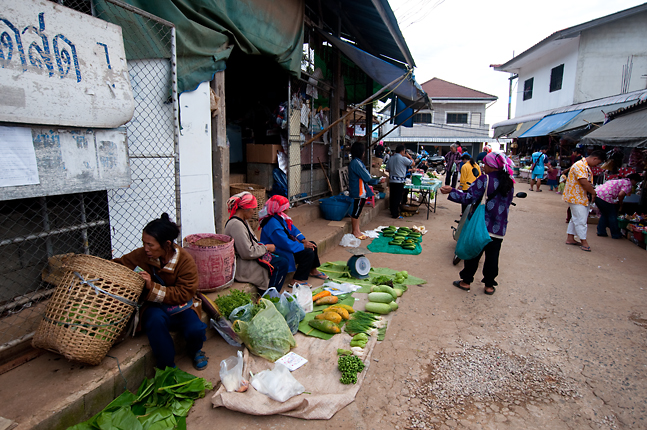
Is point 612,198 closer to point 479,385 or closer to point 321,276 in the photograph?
point 321,276

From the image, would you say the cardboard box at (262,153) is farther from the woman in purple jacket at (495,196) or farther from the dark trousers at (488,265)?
the dark trousers at (488,265)

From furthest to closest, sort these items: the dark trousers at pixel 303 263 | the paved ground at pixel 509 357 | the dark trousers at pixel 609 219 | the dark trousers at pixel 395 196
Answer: the dark trousers at pixel 395 196
the dark trousers at pixel 609 219
the dark trousers at pixel 303 263
the paved ground at pixel 509 357

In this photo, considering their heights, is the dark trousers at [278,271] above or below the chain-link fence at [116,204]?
below

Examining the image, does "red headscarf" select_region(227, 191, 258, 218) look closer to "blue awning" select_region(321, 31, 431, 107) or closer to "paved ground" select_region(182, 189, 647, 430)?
"paved ground" select_region(182, 189, 647, 430)

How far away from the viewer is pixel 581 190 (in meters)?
6.69

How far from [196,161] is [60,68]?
5.92 ft

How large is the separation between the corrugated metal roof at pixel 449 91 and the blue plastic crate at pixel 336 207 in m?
26.0

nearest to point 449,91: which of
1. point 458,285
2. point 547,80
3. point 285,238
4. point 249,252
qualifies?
point 547,80

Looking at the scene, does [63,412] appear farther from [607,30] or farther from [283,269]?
[607,30]

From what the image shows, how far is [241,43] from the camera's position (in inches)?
177

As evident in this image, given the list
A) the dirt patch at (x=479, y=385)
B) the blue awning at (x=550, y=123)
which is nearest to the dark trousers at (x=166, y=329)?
the dirt patch at (x=479, y=385)

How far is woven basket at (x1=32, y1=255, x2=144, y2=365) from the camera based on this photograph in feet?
7.61

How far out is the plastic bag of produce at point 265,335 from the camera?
3131 mm

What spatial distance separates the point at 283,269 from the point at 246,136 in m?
4.51
